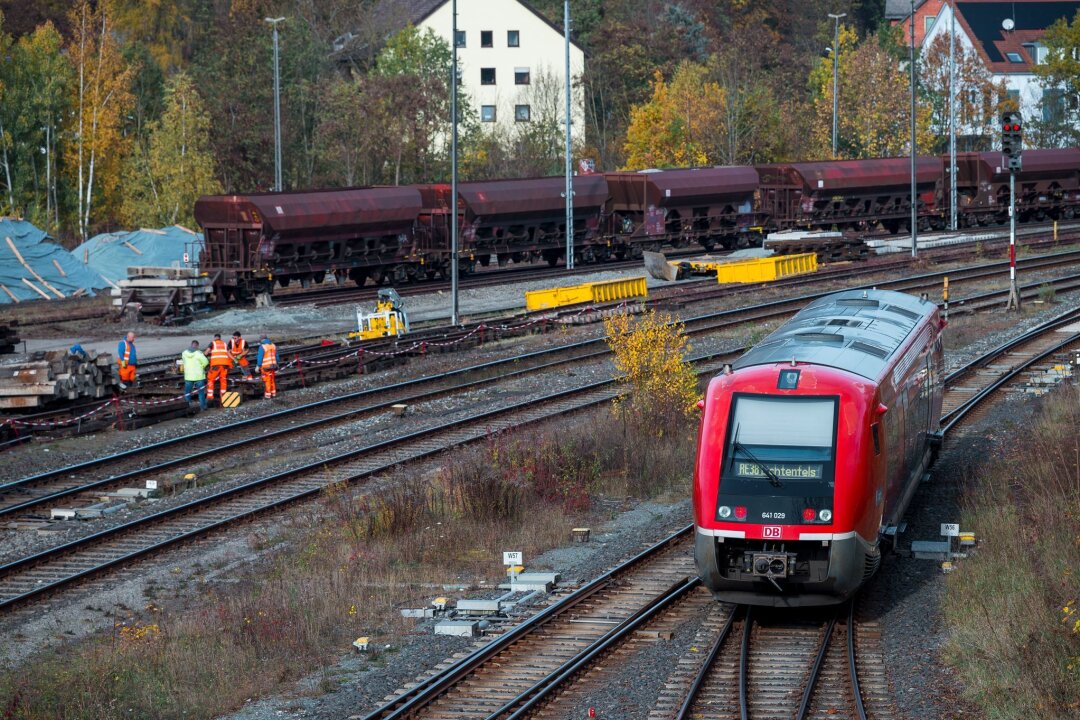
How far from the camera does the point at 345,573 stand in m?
15.0

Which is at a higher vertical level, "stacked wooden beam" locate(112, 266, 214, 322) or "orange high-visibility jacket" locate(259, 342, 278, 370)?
"stacked wooden beam" locate(112, 266, 214, 322)

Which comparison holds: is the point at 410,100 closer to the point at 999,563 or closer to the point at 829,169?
the point at 829,169

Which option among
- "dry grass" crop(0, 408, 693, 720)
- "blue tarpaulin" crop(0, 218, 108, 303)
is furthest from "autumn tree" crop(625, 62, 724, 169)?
"dry grass" crop(0, 408, 693, 720)

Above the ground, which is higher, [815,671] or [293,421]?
[293,421]

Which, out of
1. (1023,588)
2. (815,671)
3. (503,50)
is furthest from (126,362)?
(503,50)

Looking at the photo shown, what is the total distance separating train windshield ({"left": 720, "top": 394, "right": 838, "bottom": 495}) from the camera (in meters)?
12.2

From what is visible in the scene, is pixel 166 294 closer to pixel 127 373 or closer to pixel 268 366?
pixel 127 373

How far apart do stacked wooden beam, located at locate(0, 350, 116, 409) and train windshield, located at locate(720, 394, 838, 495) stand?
1634 cm

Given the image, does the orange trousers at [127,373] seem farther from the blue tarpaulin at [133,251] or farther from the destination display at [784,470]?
the blue tarpaulin at [133,251]

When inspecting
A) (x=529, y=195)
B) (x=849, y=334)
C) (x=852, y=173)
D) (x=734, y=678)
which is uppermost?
(x=852, y=173)

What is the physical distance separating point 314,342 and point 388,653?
22047mm

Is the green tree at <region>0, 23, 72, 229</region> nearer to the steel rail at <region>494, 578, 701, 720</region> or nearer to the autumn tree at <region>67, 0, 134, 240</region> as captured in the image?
the autumn tree at <region>67, 0, 134, 240</region>

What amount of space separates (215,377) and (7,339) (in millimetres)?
9626

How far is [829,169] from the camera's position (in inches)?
2115
